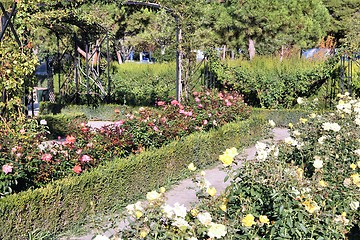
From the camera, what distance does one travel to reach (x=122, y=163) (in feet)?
14.7

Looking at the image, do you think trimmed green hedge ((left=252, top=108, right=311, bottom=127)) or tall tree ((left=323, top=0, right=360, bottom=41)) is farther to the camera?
tall tree ((left=323, top=0, right=360, bottom=41))

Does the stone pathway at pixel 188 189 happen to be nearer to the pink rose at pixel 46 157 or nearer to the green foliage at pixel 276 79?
the pink rose at pixel 46 157

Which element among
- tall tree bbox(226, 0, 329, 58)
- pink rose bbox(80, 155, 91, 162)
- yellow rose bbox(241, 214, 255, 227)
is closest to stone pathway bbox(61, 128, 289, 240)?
pink rose bbox(80, 155, 91, 162)

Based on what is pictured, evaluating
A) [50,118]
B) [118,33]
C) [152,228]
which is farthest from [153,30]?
[152,228]

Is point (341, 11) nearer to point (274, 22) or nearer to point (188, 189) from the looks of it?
point (274, 22)

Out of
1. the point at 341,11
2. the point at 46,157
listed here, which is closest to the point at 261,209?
the point at 46,157

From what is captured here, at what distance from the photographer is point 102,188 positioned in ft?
13.8

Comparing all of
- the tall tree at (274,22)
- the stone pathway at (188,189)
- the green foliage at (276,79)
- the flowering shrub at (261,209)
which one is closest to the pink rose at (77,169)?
the stone pathway at (188,189)

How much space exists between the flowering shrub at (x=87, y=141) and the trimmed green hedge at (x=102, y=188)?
0.17m

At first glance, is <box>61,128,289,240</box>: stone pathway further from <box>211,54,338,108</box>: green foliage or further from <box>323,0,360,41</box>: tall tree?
<box>323,0,360,41</box>: tall tree

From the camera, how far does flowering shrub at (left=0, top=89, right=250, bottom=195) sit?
12.4 feet

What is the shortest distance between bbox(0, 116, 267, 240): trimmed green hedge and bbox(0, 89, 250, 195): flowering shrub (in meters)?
0.17

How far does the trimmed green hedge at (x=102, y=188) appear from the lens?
11.1ft

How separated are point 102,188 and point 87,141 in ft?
2.04
